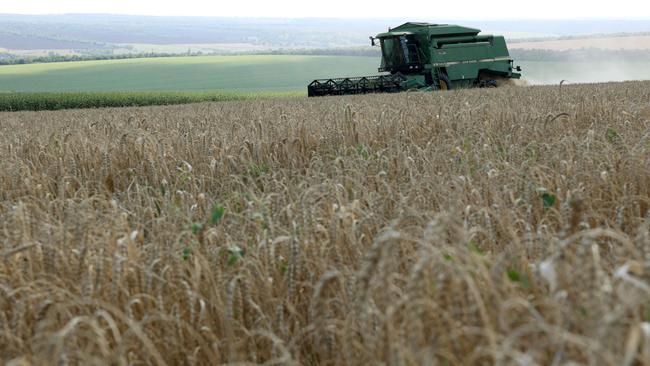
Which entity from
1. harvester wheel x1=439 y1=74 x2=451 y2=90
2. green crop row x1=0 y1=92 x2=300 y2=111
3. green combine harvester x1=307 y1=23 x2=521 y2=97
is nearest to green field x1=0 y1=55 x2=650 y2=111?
green crop row x1=0 y1=92 x2=300 y2=111

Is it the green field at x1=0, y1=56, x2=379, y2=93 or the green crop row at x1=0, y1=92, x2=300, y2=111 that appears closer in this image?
the green crop row at x1=0, y1=92, x2=300, y2=111

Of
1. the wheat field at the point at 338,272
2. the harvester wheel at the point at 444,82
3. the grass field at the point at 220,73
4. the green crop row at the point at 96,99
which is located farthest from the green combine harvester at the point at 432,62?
the grass field at the point at 220,73

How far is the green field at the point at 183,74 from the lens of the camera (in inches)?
2477

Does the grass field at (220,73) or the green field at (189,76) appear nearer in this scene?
the green field at (189,76)

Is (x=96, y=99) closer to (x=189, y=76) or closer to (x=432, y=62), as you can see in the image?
(x=432, y=62)

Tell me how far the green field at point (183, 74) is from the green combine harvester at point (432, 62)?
2914cm

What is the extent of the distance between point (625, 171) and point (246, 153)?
3209 millimetres

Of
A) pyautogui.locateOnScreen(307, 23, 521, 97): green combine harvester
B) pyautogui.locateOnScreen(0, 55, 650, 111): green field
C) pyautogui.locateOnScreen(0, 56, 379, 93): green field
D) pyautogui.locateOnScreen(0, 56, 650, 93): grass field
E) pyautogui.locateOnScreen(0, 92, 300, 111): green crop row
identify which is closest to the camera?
pyautogui.locateOnScreen(307, 23, 521, 97): green combine harvester

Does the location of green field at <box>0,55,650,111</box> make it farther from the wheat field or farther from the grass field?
the wheat field

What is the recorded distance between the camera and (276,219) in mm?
3920

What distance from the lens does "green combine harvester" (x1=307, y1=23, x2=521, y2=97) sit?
2598cm

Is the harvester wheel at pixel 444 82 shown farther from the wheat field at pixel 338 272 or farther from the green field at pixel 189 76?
the wheat field at pixel 338 272

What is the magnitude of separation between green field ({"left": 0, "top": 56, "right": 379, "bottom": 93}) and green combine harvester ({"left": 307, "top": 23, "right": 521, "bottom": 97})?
95.6 ft

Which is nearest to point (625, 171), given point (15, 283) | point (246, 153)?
point (246, 153)
